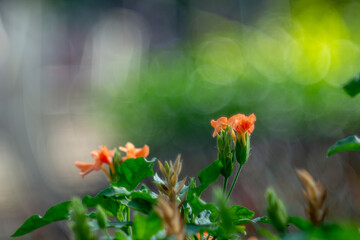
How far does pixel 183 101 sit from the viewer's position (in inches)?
130

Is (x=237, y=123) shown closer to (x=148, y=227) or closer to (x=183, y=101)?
(x=148, y=227)

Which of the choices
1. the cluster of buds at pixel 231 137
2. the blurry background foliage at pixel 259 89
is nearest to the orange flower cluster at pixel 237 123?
the cluster of buds at pixel 231 137

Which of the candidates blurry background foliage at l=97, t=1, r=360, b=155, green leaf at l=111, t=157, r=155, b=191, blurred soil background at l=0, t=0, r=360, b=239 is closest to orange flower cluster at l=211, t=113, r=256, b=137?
green leaf at l=111, t=157, r=155, b=191

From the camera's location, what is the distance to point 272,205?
1.46ft

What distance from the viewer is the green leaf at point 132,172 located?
0.65 m

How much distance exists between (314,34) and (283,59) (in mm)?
360

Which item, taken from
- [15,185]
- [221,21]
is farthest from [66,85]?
[221,21]

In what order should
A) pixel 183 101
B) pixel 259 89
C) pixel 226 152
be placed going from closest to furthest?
pixel 226 152
pixel 259 89
pixel 183 101

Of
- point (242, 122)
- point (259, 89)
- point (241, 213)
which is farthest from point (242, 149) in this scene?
point (259, 89)

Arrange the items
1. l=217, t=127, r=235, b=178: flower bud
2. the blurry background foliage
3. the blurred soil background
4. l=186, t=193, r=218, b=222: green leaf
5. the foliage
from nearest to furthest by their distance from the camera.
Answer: the foliage → l=186, t=193, r=218, b=222: green leaf → l=217, t=127, r=235, b=178: flower bud → the blurred soil background → the blurry background foliage

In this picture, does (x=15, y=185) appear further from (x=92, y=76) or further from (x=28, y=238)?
(x=92, y=76)

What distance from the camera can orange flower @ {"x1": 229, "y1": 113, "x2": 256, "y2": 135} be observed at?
0.73 metres

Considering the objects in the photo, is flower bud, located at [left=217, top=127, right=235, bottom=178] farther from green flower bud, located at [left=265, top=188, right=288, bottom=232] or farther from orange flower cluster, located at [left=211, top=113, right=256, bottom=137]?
green flower bud, located at [left=265, top=188, right=288, bottom=232]

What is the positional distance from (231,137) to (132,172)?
0.53 feet
